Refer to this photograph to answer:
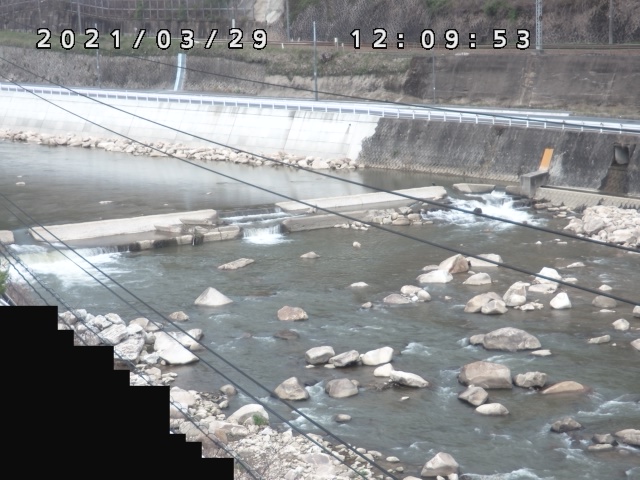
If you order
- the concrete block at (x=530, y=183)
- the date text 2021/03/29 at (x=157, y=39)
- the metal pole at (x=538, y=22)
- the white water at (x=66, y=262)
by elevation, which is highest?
the metal pole at (x=538, y=22)

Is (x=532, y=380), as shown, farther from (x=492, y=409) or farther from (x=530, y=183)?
(x=530, y=183)

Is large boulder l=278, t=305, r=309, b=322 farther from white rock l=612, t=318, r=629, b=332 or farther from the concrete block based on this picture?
the concrete block

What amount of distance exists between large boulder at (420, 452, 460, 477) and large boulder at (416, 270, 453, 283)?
30.9 feet

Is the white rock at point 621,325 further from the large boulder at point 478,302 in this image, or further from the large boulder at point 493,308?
the large boulder at point 478,302

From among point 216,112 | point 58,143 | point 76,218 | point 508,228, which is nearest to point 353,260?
point 508,228

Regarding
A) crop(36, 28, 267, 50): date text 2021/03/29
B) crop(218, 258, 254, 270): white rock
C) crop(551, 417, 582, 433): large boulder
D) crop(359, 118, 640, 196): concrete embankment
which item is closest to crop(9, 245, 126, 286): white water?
crop(218, 258, 254, 270): white rock

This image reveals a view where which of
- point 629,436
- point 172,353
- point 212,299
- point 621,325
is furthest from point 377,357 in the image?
point 212,299

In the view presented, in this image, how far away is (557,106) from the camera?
3981cm

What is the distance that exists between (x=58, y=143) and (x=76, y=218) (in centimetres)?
1942

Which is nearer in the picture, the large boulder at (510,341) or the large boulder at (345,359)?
the large boulder at (345,359)

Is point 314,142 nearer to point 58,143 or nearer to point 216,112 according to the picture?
point 216,112

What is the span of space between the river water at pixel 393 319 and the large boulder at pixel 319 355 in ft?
0.72

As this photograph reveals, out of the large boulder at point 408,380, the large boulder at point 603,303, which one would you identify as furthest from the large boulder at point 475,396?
the large boulder at point 603,303

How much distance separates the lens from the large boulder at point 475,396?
1461 centimetres
